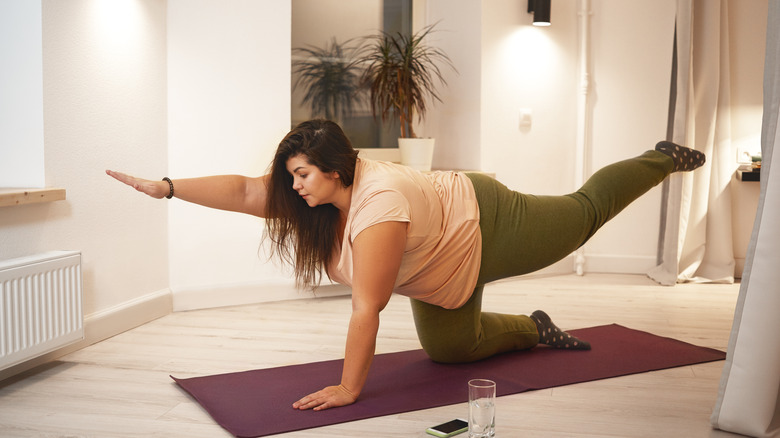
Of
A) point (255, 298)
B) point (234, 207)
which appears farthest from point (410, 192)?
point (255, 298)

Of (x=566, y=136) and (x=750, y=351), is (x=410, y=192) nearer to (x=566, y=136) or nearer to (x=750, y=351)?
(x=750, y=351)

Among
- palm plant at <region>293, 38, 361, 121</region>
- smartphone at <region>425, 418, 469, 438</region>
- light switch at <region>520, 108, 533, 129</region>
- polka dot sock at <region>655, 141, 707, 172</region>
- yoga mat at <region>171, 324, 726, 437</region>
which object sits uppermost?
palm plant at <region>293, 38, 361, 121</region>

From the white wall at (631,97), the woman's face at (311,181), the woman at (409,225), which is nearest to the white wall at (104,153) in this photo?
the woman at (409,225)

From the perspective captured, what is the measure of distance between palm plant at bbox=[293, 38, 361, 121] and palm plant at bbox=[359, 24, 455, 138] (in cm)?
9

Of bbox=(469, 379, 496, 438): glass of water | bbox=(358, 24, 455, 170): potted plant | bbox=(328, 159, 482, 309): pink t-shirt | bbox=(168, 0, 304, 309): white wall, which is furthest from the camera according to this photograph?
bbox=(358, 24, 455, 170): potted plant

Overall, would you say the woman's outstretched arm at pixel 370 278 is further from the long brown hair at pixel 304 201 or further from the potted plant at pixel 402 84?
the potted plant at pixel 402 84

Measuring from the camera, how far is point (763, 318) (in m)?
2.02

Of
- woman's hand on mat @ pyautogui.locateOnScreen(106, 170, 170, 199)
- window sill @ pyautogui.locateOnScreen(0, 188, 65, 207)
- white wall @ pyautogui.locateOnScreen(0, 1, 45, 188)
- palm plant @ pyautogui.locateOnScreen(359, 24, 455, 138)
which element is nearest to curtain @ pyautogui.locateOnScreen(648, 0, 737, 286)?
palm plant @ pyautogui.locateOnScreen(359, 24, 455, 138)

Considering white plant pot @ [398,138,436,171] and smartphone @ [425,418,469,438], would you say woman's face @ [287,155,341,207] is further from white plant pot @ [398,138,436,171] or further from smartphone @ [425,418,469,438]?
white plant pot @ [398,138,436,171]

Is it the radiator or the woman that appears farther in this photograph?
the radiator

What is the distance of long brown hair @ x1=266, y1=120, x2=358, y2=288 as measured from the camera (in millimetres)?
2211

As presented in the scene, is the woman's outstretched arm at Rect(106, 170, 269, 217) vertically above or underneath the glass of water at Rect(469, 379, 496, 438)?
above

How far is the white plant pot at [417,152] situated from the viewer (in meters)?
4.38

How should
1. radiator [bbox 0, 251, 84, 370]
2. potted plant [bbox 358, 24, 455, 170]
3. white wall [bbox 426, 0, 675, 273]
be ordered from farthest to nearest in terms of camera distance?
white wall [bbox 426, 0, 675, 273]
potted plant [bbox 358, 24, 455, 170]
radiator [bbox 0, 251, 84, 370]
